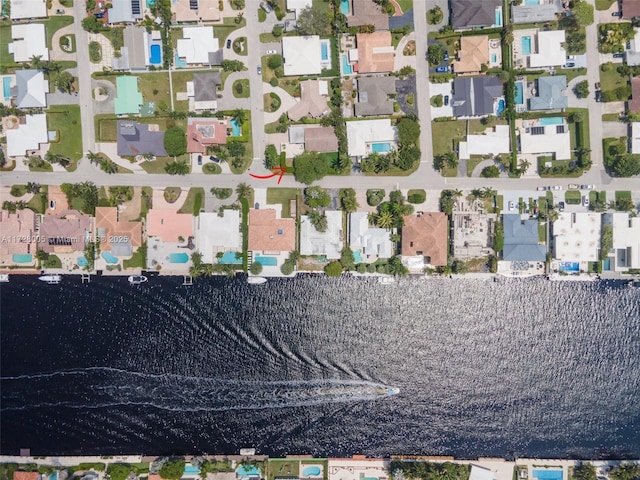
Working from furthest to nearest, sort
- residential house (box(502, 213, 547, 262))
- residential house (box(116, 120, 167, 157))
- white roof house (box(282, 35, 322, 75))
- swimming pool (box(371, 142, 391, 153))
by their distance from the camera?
1. residential house (box(116, 120, 167, 157))
2. swimming pool (box(371, 142, 391, 153))
3. white roof house (box(282, 35, 322, 75))
4. residential house (box(502, 213, 547, 262))

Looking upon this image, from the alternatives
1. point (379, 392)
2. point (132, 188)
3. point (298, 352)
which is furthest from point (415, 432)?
point (132, 188)

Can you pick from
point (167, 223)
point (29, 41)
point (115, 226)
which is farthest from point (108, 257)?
point (29, 41)

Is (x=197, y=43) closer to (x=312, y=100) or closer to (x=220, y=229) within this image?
(x=312, y=100)

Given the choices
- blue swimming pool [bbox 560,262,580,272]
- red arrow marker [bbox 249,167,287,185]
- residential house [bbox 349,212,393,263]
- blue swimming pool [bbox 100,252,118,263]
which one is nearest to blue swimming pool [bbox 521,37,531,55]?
blue swimming pool [bbox 560,262,580,272]

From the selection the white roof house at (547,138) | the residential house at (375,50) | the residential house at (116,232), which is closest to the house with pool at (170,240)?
the residential house at (116,232)

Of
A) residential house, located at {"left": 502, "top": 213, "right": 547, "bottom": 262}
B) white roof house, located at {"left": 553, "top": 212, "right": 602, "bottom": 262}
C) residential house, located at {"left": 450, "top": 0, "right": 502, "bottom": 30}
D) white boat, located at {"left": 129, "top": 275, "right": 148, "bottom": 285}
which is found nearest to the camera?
residential house, located at {"left": 450, "top": 0, "right": 502, "bottom": 30}

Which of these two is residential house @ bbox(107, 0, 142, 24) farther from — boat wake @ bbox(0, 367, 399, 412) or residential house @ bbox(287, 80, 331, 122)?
boat wake @ bbox(0, 367, 399, 412)
